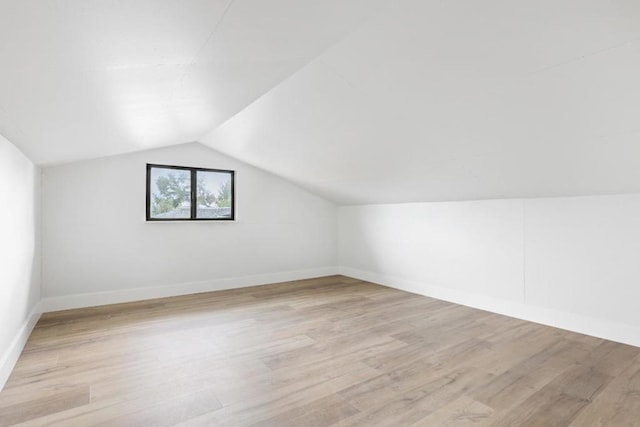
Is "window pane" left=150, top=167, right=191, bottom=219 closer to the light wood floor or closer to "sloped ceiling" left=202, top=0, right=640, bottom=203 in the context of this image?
"sloped ceiling" left=202, top=0, right=640, bottom=203

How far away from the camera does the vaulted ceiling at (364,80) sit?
4.20 ft

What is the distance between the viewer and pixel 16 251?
253 centimetres

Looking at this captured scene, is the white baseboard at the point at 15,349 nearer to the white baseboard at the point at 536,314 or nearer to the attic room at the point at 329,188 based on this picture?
the attic room at the point at 329,188

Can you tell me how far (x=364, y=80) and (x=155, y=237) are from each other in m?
3.49

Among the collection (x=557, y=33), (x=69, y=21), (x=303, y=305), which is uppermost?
(x=557, y=33)

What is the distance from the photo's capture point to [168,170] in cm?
459

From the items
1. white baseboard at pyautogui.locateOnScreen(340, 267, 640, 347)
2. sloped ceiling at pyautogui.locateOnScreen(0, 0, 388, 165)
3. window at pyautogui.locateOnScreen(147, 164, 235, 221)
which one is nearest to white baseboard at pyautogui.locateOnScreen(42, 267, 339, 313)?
window at pyautogui.locateOnScreen(147, 164, 235, 221)

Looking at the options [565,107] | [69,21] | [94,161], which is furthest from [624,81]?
[94,161]

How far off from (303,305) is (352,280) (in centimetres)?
167

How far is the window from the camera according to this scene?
4.49 m

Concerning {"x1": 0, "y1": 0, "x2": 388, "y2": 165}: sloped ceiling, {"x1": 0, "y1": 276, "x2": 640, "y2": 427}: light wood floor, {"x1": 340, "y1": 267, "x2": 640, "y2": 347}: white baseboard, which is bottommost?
{"x1": 0, "y1": 276, "x2": 640, "y2": 427}: light wood floor

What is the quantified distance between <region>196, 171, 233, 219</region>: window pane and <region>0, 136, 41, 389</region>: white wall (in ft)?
6.06

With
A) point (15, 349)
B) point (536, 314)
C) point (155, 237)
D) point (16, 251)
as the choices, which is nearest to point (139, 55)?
point (16, 251)

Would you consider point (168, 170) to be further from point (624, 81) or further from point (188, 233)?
point (624, 81)
